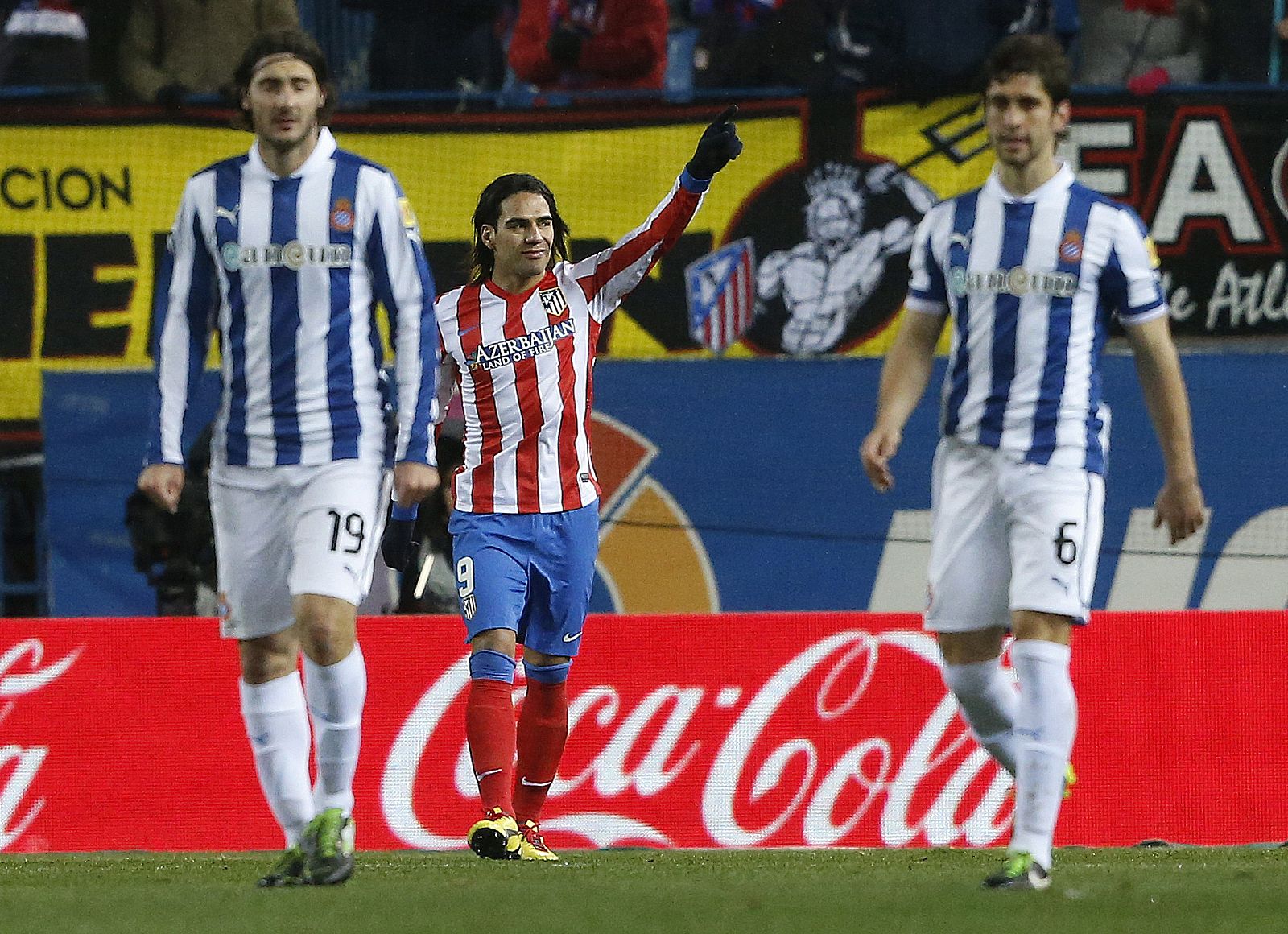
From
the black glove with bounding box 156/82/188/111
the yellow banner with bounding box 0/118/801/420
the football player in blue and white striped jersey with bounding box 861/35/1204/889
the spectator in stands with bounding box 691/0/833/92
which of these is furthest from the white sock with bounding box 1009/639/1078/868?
the black glove with bounding box 156/82/188/111

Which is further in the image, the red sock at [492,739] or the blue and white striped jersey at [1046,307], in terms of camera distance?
the red sock at [492,739]

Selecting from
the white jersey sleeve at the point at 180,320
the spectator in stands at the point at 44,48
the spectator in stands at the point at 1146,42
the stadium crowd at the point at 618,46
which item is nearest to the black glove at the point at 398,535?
the white jersey sleeve at the point at 180,320

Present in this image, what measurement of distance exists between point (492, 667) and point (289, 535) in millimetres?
951

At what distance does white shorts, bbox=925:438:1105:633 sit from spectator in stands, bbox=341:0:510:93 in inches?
197

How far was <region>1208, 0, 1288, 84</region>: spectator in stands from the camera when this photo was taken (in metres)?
9.78

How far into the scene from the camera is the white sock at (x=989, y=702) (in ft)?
17.9

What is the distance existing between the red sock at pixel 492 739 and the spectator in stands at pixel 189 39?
4.67 m

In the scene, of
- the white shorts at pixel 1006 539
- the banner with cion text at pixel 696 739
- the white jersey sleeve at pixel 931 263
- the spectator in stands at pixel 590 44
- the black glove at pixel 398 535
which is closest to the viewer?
the white shorts at pixel 1006 539

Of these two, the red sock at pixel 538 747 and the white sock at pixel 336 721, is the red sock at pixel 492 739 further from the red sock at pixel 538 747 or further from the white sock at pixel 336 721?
the white sock at pixel 336 721

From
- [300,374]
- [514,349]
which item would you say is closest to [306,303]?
[300,374]

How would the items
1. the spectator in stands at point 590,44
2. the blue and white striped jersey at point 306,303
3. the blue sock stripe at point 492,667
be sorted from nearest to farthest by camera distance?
the blue and white striped jersey at point 306,303 → the blue sock stripe at point 492,667 → the spectator in stands at point 590,44

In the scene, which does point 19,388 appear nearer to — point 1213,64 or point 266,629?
point 266,629

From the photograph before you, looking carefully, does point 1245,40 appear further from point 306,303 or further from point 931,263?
point 306,303

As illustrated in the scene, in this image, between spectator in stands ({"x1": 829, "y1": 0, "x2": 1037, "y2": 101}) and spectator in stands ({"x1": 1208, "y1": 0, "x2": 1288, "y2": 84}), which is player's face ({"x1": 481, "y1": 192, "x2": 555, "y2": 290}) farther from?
spectator in stands ({"x1": 1208, "y1": 0, "x2": 1288, "y2": 84})
